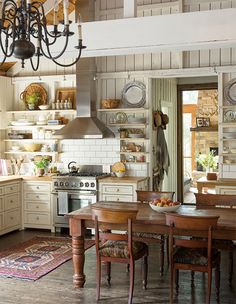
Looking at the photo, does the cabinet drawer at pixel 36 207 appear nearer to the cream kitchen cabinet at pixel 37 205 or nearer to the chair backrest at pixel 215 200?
the cream kitchen cabinet at pixel 37 205

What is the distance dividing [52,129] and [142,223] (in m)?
4.29

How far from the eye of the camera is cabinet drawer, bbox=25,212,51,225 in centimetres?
760

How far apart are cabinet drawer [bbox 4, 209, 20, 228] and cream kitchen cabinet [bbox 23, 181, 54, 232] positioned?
0.48 ft

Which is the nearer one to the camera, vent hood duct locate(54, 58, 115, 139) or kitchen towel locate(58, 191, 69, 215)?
vent hood duct locate(54, 58, 115, 139)

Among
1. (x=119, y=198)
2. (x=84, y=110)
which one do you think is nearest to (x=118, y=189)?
(x=119, y=198)

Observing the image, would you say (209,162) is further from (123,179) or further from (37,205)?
(37,205)

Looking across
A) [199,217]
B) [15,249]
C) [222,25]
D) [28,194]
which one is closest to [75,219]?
[199,217]

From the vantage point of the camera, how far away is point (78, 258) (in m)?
4.72

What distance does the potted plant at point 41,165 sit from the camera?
7852 mm

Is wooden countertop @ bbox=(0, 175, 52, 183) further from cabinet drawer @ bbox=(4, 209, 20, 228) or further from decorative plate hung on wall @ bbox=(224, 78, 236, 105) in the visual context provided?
decorative plate hung on wall @ bbox=(224, 78, 236, 105)

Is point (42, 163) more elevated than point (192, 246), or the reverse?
point (42, 163)

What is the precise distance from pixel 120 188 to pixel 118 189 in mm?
38

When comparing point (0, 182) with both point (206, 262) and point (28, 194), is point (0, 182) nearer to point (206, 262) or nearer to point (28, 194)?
point (28, 194)

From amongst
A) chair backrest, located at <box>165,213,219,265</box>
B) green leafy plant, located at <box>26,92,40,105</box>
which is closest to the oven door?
green leafy plant, located at <box>26,92,40,105</box>
